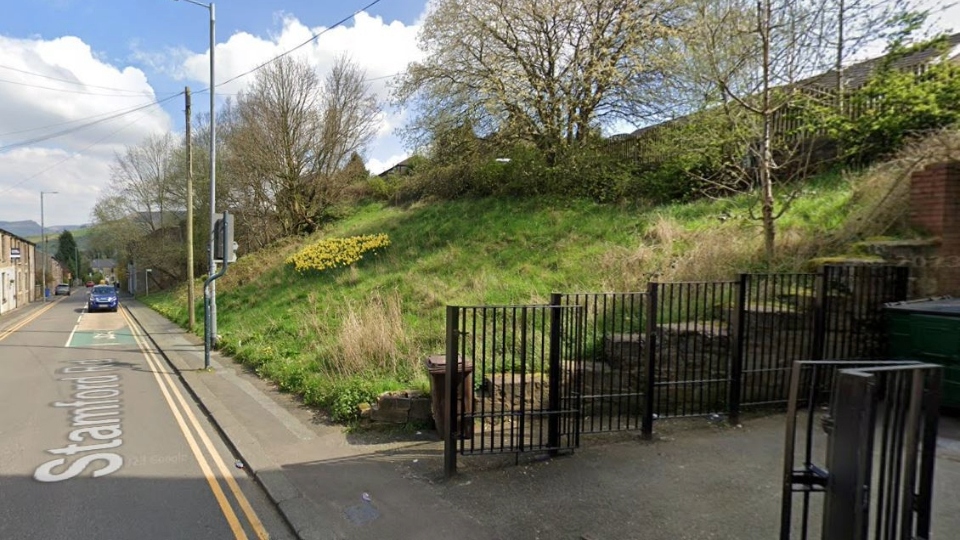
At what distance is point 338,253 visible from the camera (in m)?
17.6

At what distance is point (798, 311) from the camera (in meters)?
6.40

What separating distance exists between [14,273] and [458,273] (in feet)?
141

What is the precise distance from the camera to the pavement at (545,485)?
3.90 metres

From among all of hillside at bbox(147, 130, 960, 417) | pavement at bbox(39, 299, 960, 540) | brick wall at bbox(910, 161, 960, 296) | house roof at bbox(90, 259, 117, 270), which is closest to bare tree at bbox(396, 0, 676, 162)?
hillside at bbox(147, 130, 960, 417)

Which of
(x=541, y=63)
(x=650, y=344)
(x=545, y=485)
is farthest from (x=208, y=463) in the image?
(x=541, y=63)

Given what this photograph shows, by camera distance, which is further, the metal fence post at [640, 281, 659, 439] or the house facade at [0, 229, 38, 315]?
the house facade at [0, 229, 38, 315]

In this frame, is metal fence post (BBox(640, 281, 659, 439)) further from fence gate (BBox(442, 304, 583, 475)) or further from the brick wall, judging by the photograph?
the brick wall

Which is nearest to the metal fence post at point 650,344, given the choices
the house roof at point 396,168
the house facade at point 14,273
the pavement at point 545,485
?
the pavement at point 545,485

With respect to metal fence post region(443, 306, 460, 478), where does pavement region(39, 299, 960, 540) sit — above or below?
below

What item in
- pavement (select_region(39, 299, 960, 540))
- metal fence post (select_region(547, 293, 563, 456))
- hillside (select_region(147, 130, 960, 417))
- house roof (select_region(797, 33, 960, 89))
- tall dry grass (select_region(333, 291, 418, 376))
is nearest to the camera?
pavement (select_region(39, 299, 960, 540))

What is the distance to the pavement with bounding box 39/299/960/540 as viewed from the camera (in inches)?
154

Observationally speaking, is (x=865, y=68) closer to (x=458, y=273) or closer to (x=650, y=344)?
(x=650, y=344)

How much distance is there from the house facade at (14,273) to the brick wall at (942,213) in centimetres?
4333

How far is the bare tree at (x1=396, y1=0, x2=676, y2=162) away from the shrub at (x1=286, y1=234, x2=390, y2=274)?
578cm
